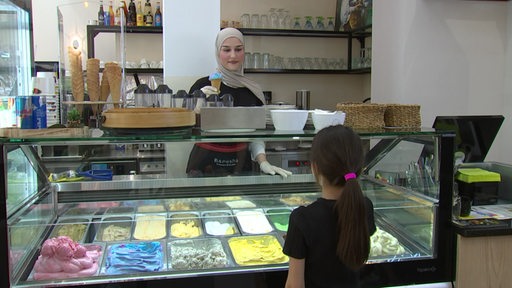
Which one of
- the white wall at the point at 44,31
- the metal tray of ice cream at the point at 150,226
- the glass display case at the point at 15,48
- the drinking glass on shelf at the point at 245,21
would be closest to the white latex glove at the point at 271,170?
the metal tray of ice cream at the point at 150,226

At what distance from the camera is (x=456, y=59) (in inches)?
164

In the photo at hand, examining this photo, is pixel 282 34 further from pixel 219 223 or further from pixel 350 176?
pixel 350 176

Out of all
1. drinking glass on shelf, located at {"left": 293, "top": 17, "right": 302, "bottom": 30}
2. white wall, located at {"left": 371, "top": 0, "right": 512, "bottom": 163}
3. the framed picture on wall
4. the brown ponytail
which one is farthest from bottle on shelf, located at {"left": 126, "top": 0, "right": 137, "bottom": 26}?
the brown ponytail

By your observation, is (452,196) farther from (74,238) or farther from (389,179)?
(74,238)

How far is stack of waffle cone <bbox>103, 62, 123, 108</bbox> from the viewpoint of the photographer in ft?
7.06

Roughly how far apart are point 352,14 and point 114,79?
433 cm

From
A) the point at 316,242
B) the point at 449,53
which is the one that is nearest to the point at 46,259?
the point at 316,242

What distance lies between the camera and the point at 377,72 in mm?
4672

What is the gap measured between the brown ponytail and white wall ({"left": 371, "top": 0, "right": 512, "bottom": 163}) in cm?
292

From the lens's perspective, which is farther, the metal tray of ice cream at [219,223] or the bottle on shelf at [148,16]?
the bottle on shelf at [148,16]

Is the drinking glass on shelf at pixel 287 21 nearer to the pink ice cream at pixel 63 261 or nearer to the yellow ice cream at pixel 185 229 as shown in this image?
the yellow ice cream at pixel 185 229

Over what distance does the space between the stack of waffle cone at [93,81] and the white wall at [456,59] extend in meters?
2.95

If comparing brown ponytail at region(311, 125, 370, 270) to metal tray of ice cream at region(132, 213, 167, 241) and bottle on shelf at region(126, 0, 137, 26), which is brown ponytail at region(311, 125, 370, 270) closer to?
metal tray of ice cream at region(132, 213, 167, 241)

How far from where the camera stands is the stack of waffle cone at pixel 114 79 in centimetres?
215
